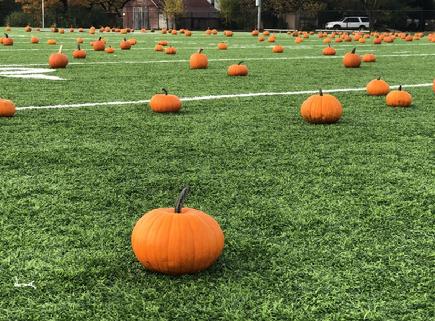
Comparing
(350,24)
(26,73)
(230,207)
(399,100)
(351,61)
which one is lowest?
(230,207)

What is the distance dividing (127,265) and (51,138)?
291cm

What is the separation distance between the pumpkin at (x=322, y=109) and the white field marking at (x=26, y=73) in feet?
17.5

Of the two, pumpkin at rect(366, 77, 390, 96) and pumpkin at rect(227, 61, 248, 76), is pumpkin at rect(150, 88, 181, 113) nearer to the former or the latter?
pumpkin at rect(366, 77, 390, 96)

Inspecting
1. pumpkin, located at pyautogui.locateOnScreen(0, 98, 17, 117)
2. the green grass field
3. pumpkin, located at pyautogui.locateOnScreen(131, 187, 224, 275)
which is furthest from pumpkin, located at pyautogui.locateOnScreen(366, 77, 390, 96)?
pumpkin, located at pyautogui.locateOnScreen(131, 187, 224, 275)

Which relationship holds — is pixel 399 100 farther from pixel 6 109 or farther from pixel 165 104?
pixel 6 109

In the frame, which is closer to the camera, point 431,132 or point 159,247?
point 159,247

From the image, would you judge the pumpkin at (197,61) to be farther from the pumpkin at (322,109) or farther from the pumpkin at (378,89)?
the pumpkin at (322,109)

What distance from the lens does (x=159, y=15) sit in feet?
219

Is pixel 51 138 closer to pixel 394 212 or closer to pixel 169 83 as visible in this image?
pixel 394 212

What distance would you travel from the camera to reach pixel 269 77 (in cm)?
1112

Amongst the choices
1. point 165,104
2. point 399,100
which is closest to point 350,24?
point 399,100

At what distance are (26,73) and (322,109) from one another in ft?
21.8

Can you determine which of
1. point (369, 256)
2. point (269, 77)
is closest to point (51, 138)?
point (369, 256)

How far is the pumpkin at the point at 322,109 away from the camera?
6.21 m
